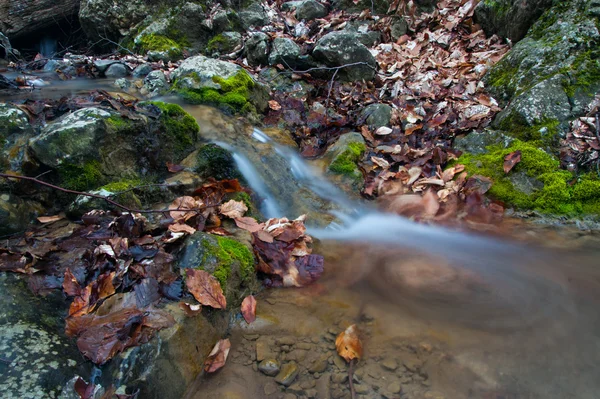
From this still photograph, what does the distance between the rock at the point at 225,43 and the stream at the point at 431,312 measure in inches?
192

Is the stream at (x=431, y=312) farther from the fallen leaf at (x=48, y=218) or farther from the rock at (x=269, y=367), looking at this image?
the fallen leaf at (x=48, y=218)

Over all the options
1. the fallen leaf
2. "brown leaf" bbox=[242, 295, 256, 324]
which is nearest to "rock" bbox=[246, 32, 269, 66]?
the fallen leaf

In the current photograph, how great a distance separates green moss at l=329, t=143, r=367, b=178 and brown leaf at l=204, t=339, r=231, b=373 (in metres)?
2.70

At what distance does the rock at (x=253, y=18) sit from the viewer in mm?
8594

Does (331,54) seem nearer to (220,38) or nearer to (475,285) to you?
(220,38)

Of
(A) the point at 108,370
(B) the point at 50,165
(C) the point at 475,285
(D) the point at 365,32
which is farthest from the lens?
(D) the point at 365,32

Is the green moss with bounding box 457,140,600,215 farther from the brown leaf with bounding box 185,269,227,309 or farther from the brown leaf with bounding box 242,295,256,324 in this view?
the brown leaf with bounding box 185,269,227,309

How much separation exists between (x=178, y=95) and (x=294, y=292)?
11.9ft

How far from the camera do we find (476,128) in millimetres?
4855

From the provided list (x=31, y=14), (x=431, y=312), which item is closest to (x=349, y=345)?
(x=431, y=312)

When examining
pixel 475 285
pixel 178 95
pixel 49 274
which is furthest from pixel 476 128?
pixel 49 274

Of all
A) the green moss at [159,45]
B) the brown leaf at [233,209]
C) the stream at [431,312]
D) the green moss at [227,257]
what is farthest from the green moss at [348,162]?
the green moss at [159,45]

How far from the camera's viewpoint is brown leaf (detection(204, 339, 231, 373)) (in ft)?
7.23

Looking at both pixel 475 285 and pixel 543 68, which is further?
pixel 543 68
